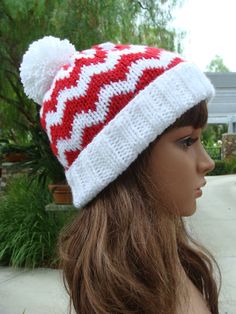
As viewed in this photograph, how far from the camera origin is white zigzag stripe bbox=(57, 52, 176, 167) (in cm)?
126

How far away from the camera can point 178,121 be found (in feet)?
4.26

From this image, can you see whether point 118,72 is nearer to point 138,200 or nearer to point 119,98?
point 119,98

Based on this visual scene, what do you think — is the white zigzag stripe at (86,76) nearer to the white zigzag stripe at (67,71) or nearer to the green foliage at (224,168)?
the white zigzag stripe at (67,71)

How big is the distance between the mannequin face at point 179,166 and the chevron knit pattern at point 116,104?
5cm

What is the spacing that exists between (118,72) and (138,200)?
364mm

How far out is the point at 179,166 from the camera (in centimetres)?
130

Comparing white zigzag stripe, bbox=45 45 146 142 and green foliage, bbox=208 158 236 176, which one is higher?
white zigzag stripe, bbox=45 45 146 142

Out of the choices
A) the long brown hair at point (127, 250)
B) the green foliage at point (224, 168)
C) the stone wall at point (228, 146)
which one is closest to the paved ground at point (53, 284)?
the long brown hair at point (127, 250)

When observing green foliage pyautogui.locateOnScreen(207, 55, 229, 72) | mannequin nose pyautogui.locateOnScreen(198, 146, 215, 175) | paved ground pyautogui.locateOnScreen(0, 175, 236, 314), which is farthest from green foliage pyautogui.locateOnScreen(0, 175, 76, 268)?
green foliage pyautogui.locateOnScreen(207, 55, 229, 72)

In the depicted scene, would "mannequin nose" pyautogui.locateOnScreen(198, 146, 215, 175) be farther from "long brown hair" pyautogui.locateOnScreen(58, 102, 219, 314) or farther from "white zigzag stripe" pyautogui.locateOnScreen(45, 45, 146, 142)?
"white zigzag stripe" pyautogui.locateOnScreen(45, 45, 146, 142)

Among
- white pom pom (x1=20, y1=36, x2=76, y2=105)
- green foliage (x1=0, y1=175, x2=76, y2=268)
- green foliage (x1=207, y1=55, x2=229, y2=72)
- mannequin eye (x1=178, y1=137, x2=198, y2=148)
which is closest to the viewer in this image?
mannequin eye (x1=178, y1=137, x2=198, y2=148)

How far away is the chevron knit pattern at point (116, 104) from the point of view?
1266mm

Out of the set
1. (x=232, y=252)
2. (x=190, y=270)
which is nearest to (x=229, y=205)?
(x=232, y=252)

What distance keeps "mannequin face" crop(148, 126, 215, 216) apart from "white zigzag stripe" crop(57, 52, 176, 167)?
0.18 metres
